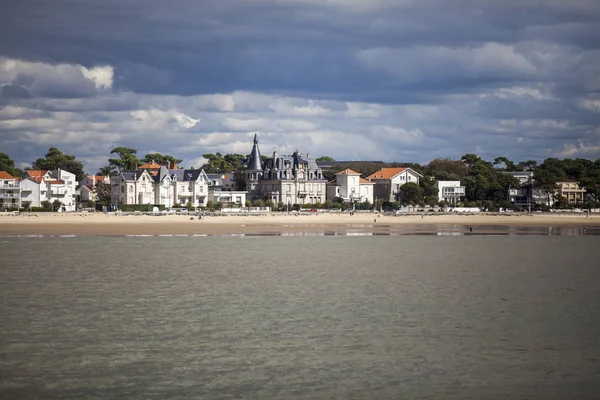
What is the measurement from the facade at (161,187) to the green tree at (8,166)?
22.4 metres

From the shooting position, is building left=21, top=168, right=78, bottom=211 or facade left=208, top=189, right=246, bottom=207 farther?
facade left=208, top=189, right=246, bottom=207

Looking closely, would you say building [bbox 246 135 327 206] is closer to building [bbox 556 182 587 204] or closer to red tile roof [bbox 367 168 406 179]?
red tile roof [bbox 367 168 406 179]

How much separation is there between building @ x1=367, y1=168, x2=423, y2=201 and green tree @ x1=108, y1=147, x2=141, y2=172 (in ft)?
136

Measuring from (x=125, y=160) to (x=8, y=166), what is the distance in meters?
21.0

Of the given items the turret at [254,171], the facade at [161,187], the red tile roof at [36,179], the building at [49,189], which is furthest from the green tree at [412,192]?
the red tile roof at [36,179]

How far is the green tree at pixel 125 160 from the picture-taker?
447 feet

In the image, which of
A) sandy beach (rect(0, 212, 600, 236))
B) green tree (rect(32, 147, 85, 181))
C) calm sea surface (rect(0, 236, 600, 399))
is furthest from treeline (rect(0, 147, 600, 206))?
calm sea surface (rect(0, 236, 600, 399))

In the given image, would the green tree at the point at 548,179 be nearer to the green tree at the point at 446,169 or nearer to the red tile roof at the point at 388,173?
the green tree at the point at 446,169

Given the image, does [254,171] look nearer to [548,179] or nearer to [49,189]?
[49,189]

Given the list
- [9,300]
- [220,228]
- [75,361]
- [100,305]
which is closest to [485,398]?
[75,361]

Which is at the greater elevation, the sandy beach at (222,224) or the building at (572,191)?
the building at (572,191)

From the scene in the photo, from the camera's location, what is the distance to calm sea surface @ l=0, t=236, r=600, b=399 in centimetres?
1595

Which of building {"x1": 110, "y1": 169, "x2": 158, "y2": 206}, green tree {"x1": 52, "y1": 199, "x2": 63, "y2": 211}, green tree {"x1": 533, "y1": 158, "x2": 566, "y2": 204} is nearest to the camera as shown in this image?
green tree {"x1": 52, "y1": 199, "x2": 63, "y2": 211}

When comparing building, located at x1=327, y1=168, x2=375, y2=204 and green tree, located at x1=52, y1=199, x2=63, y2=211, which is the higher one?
building, located at x1=327, y1=168, x2=375, y2=204
